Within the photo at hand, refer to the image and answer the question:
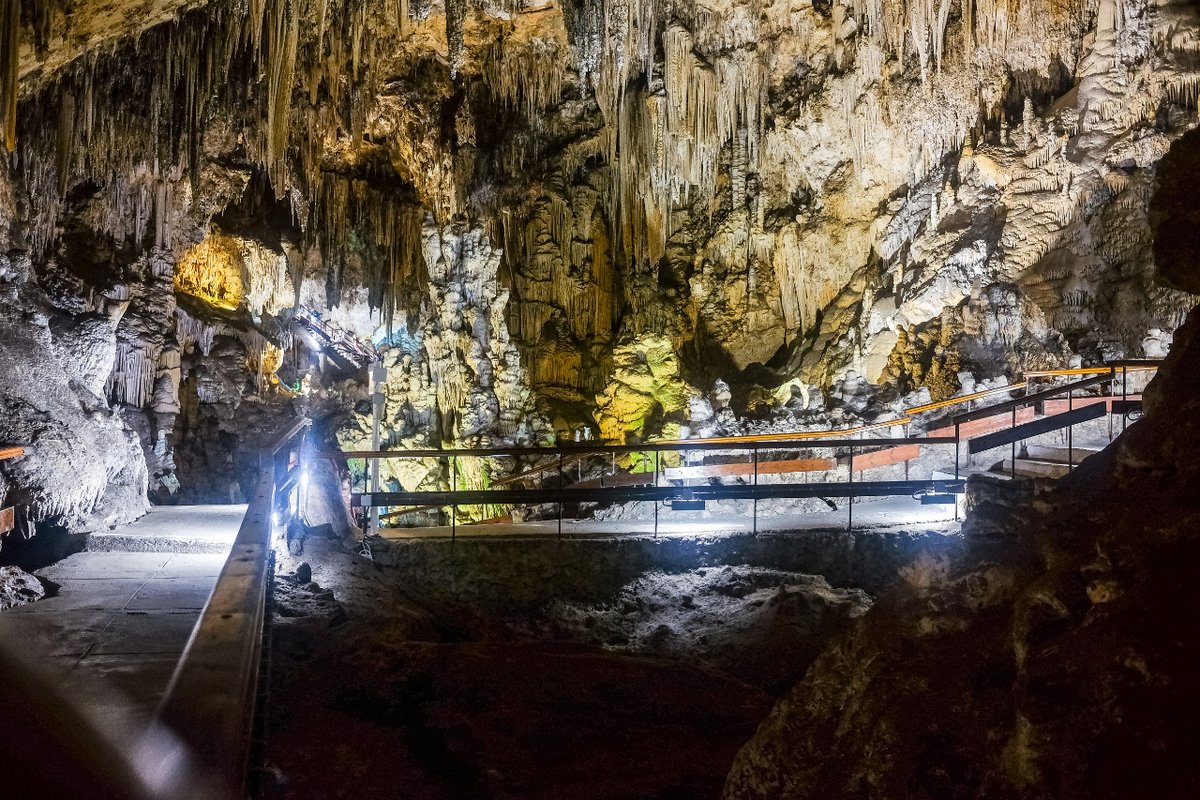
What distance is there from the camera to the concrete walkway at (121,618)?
123 inches

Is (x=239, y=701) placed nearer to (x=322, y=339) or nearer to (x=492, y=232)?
(x=492, y=232)

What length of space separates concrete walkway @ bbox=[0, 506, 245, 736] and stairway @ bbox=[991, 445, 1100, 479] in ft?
24.0

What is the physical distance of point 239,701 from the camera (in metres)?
2.21

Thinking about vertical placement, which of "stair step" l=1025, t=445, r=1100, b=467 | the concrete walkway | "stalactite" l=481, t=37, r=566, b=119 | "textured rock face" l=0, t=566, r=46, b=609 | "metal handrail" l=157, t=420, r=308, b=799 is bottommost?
the concrete walkway

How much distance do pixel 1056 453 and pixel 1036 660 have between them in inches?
308

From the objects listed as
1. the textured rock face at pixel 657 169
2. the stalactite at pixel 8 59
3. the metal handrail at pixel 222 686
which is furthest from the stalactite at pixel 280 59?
the metal handrail at pixel 222 686

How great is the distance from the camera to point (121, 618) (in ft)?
14.1

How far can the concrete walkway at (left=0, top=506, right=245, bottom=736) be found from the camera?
3123 mm

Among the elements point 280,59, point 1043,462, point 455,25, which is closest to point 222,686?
point 1043,462

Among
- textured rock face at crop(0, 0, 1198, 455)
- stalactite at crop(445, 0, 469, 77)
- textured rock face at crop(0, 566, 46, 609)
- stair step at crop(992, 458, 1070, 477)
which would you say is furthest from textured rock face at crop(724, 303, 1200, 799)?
stalactite at crop(445, 0, 469, 77)

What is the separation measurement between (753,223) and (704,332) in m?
2.62

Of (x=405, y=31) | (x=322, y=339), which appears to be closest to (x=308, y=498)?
(x=405, y=31)

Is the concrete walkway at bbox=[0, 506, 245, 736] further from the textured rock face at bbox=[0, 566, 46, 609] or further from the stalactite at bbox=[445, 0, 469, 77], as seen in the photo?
the stalactite at bbox=[445, 0, 469, 77]

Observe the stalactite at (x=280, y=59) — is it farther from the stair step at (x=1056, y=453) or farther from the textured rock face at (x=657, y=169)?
the stair step at (x=1056, y=453)
